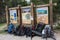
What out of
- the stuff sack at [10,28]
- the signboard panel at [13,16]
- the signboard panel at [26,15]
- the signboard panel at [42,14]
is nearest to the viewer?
the signboard panel at [42,14]

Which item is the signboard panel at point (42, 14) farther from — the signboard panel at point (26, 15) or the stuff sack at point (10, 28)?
the stuff sack at point (10, 28)

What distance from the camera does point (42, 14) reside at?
11.1m

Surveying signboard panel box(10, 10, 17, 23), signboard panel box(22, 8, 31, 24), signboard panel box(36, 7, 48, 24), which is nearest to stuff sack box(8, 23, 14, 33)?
signboard panel box(10, 10, 17, 23)

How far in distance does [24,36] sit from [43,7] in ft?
7.28

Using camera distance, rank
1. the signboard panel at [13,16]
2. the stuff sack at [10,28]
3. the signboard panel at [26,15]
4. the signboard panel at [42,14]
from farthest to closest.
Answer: the signboard panel at [13,16] < the stuff sack at [10,28] < the signboard panel at [26,15] < the signboard panel at [42,14]

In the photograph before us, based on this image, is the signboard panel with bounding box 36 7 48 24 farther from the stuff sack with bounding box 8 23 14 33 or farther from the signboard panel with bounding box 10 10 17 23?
the signboard panel with bounding box 10 10 17 23

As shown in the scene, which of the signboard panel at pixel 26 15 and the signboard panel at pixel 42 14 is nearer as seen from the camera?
the signboard panel at pixel 42 14

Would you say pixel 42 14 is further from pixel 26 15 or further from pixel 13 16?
pixel 13 16

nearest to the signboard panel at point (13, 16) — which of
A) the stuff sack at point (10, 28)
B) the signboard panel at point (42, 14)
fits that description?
the stuff sack at point (10, 28)

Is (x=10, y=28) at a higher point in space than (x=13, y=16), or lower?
lower

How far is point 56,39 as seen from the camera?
31.4 ft

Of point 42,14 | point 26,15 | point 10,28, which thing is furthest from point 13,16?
point 42,14

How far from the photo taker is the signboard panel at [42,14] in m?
10.9

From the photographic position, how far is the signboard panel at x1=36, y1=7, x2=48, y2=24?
10.9m
